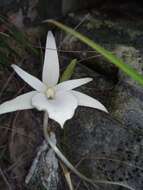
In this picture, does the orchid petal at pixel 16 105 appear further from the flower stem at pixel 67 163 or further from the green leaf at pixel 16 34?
the green leaf at pixel 16 34

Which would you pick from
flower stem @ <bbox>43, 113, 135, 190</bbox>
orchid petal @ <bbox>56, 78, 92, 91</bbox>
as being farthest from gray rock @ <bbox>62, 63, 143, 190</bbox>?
orchid petal @ <bbox>56, 78, 92, 91</bbox>

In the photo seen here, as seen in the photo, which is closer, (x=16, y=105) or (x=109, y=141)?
(x=16, y=105)

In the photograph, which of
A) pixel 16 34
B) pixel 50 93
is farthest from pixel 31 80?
pixel 16 34

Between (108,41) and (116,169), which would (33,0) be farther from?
(116,169)

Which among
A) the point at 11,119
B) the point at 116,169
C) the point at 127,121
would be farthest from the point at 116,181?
the point at 11,119

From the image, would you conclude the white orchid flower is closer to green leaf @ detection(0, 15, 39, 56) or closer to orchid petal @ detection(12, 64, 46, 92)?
orchid petal @ detection(12, 64, 46, 92)

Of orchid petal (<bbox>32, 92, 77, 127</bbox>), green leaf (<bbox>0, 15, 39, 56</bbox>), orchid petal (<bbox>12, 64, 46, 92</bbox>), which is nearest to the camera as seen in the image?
orchid petal (<bbox>32, 92, 77, 127</bbox>)

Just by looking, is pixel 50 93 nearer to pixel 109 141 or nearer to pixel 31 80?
pixel 31 80
